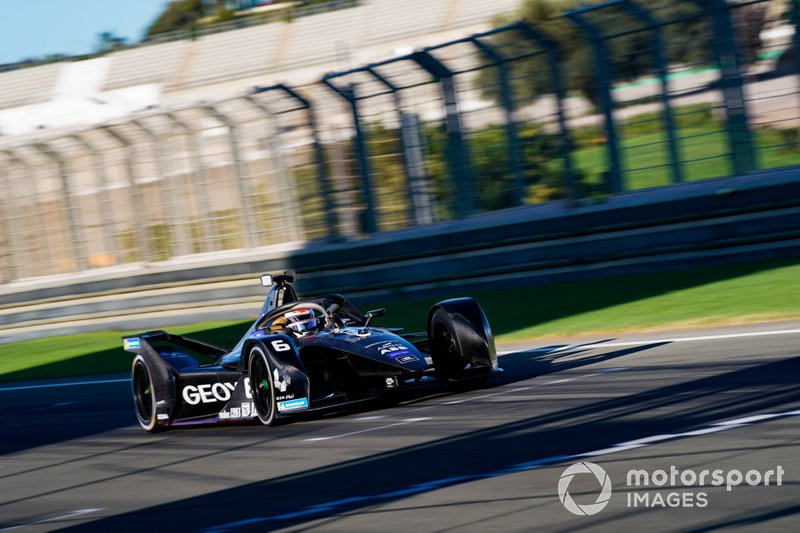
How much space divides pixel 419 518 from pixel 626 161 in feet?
34.7

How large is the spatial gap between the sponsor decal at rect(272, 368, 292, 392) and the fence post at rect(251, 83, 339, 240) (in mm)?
10569

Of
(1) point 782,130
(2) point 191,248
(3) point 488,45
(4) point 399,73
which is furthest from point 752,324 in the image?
(2) point 191,248

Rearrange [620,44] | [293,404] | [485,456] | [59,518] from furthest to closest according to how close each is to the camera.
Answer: [620,44] → [293,404] → [59,518] → [485,456]

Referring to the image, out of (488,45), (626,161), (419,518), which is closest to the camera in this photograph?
(419,518)

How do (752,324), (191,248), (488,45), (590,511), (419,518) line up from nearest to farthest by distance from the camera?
(590,511) < (419,518) < (752,324) < (488,45) < (191,248)

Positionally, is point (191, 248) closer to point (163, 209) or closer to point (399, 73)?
point (163, 209)

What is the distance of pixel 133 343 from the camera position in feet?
33.2

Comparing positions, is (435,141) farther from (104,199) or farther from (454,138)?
(104,199)

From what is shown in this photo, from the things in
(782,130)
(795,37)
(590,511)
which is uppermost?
(795,37)

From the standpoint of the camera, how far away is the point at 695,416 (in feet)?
21.0

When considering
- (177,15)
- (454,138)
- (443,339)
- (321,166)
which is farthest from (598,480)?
(177,15)

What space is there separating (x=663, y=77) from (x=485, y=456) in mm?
9344

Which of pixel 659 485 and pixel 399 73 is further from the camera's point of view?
pixel 399 73

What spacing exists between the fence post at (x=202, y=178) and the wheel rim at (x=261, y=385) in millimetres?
12430
